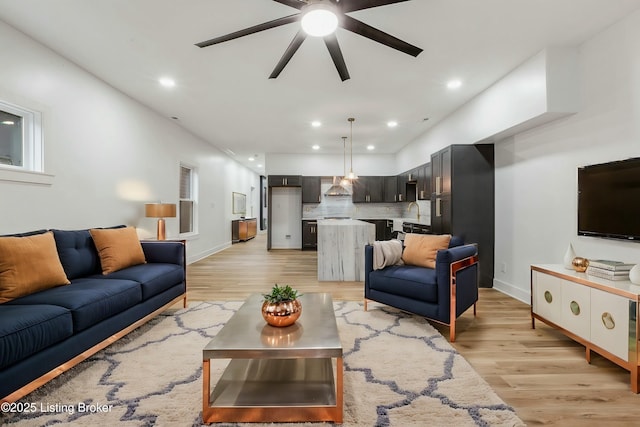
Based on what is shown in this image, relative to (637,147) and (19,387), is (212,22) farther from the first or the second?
(637,147)

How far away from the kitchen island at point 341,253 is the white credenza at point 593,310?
95.2 inches

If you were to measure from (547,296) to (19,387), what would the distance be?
3718mm

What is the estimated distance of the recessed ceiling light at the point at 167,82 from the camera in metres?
3.65

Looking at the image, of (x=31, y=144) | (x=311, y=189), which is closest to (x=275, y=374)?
(x=31, y=144)

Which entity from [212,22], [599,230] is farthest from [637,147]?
[212,22]

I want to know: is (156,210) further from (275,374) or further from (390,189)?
(390,189)

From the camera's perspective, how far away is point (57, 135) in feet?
10.0

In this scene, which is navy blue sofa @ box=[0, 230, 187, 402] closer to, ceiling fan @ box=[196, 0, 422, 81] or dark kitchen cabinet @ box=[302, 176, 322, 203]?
ceiling fan @ box=[196, 0, 422, 81]

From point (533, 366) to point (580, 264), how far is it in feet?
3.15

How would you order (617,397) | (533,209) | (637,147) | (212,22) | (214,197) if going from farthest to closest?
(214,197), (533,209), (212,22), (637,147), (617,397)

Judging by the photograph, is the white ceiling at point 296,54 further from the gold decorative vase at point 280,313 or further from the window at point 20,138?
the gold decorative vase at point 280,313


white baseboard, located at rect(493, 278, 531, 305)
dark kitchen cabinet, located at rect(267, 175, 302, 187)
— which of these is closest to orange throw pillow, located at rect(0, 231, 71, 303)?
white baseboard, located at rect(493, 278, 531, 305)

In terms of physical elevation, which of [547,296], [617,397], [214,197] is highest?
[214,197]

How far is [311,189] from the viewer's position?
8227mm
